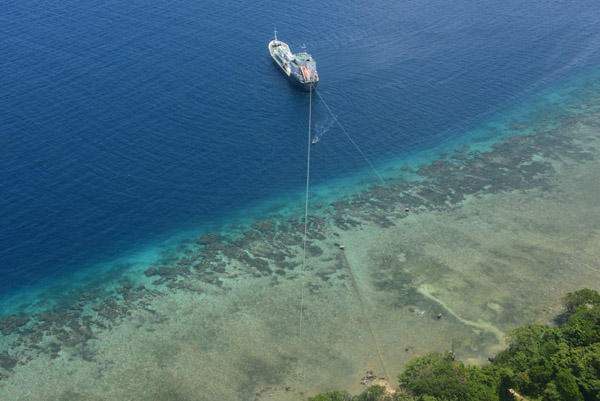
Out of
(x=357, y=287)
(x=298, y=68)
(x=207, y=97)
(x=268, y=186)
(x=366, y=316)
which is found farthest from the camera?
(x=298, y=68)

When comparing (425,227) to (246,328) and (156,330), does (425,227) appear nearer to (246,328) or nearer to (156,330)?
(246,328)

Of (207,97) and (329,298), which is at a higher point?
(207,97)

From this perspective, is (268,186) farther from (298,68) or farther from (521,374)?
(521,374)

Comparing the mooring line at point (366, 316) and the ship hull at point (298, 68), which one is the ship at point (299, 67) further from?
the mooring line at point (366, 316)

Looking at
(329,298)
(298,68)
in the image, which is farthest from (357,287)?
(298,68)

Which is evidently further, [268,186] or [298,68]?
[298,68]

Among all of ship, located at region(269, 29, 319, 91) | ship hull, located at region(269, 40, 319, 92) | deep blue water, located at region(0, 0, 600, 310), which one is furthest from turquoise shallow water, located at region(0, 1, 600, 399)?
ship, located at region(269, 29, 319, 91)

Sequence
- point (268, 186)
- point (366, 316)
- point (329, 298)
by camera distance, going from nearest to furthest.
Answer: point (366, 316), point (329, 298), point (268, 186)

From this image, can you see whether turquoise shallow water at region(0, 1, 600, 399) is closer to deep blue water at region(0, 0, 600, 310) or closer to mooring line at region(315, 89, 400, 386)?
deep blue water at region(0, 0, 600, 310)
